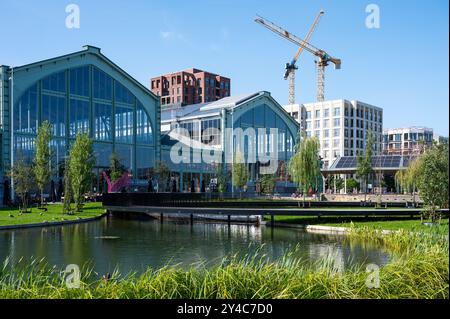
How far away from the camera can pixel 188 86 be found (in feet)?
454

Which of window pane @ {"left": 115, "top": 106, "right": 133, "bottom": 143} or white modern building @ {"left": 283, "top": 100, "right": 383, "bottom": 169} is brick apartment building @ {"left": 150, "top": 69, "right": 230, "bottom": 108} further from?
window pane @ {"left": 115, "top": 106, "right": 133, "bottom": 143}

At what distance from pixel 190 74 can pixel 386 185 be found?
67044mm

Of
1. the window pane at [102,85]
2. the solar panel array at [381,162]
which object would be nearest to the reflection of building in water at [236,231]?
the window pane at [102,85]

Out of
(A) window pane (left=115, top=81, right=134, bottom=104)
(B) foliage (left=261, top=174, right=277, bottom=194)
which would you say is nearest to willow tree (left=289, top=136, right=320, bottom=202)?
(B) foliage (left=261, top=174, right=277, bottom=194)

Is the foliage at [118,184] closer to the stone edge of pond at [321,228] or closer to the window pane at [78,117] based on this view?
the window pane at [78,117]

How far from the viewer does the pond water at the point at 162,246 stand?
1789 cm

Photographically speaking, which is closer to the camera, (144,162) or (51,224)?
(51,224)

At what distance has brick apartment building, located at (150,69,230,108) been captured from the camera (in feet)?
449

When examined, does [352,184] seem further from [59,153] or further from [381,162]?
[59,153]

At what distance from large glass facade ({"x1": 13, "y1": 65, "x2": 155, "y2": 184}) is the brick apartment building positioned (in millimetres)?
72054

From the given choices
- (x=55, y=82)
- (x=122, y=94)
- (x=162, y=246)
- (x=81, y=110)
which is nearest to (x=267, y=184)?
(x=122, y=94)

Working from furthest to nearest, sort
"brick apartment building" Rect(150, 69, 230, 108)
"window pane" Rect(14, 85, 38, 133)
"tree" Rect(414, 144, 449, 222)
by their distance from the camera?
1. "brick apartment building" Rect(150, 69, 230, 108)
2. "window pane" Rect(14, 85, 38, 133)
3. "tree" Rect(414, 144, 449, 222)

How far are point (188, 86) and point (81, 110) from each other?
276 feet
